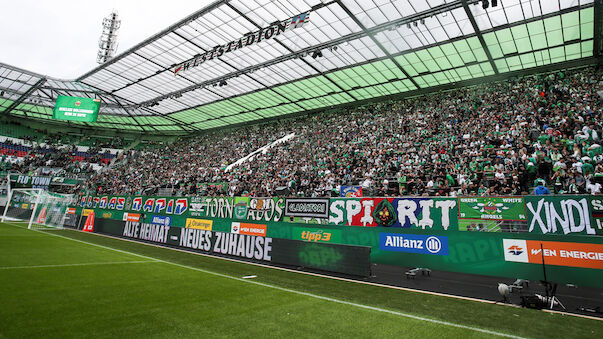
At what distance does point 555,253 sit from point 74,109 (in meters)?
35.8

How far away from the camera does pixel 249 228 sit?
15078mm

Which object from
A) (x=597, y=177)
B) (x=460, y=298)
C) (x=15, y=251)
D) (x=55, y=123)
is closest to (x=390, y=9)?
(x=597, y=177)

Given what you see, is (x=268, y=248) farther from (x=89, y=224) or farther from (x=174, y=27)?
(x=89, y=224)

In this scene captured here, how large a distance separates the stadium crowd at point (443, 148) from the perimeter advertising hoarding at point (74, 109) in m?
9.15

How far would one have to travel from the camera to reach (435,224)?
10.4m

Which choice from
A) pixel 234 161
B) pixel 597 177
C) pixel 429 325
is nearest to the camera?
pixel 429 325

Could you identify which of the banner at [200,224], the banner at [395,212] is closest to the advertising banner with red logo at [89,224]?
the banner at [200,224]

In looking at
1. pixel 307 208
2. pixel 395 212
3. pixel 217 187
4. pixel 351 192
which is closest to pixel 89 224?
pixel 217 187

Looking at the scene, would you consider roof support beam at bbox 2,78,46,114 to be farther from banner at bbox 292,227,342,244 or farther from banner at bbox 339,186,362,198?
banner at bbox 339,186,362,198

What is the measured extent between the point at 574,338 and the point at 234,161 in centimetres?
2957

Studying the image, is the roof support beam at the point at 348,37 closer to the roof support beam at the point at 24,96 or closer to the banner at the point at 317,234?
the banner at the point at 317,234

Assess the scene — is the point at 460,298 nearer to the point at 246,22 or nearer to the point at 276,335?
the point at 276,335

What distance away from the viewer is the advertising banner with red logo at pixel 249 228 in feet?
47.9

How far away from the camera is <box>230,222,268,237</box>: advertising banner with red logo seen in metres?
14.6
